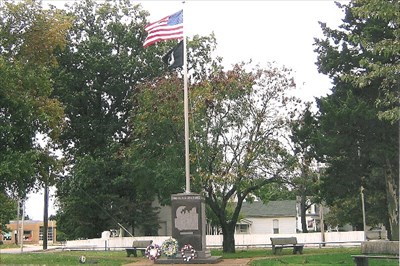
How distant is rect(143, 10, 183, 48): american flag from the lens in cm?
2322

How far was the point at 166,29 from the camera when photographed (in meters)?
23.3

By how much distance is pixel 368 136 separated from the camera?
2312 centimetres

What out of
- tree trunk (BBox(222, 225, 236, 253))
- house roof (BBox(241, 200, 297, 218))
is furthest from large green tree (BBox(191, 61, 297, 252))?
house roof (BBox(241, 200, 297, 218))

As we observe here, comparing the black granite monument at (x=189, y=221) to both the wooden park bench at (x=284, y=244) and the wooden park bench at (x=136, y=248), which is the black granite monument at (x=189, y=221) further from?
the wooden park bench at (x=136, y=248)

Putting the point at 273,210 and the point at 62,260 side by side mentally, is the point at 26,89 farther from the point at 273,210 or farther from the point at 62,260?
the point at 273,210

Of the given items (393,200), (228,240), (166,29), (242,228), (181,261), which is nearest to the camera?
(181,261)

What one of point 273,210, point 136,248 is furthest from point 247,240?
point 273,210

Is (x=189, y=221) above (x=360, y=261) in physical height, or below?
above

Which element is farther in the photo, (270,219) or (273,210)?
(273,210)

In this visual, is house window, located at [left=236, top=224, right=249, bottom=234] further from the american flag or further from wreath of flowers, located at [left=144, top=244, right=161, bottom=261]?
the american flag

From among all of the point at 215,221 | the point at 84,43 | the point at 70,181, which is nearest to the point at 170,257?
the point at 70,181

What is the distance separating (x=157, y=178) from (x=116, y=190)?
14.4 meters

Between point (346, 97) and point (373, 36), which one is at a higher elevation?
point (373, 36)

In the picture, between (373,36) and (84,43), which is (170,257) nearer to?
(373,36)
